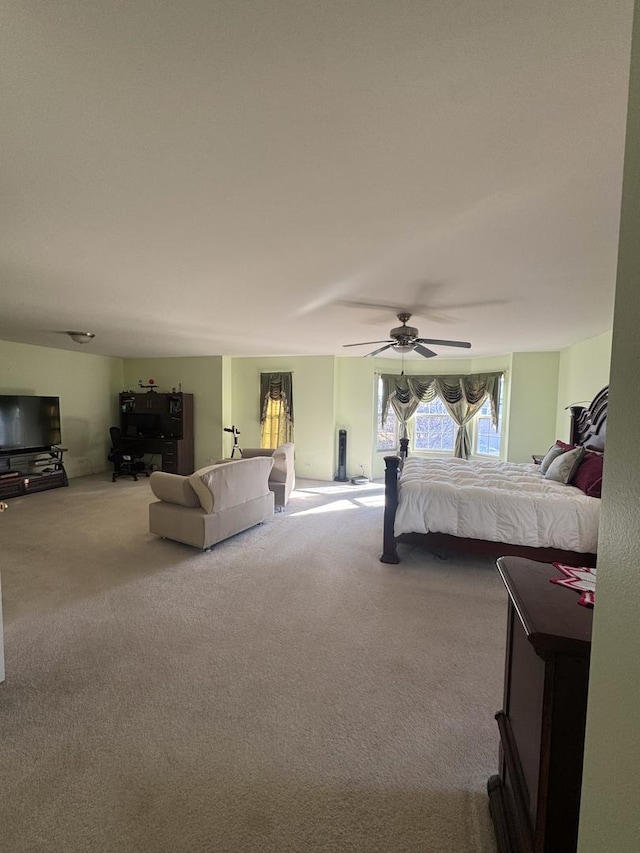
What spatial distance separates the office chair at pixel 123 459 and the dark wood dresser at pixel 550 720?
6.91 metres

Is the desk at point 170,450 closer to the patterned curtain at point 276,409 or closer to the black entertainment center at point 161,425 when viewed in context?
the black entertainment center at point 161,425

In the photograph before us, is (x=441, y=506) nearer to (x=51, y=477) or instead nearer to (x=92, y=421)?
(x=51, y=477)

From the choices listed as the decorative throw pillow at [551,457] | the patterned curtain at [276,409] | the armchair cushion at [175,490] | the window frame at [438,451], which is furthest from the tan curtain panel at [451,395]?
the armchair cushion at [175,490]

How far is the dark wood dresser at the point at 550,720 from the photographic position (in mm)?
914

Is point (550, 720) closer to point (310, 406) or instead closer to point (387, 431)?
point (310, 406)

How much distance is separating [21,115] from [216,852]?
8.29ft

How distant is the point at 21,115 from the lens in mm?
1190

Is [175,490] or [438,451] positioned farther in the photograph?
[438,451]

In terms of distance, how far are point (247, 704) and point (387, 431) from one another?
5.97 meters

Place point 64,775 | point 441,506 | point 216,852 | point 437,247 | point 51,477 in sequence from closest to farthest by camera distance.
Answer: point 216,852 → point 64,775 → point 437,247 → point 441,506 → point 51,477

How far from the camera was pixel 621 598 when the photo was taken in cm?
62

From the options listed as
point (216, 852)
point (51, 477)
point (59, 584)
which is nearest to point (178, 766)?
point (216, 852)

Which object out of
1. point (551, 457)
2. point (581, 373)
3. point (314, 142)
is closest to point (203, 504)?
point (314, 142)

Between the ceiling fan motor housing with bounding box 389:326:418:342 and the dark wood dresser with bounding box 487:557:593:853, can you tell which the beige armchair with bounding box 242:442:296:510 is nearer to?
the ceiling fan motor housing with bounding box 389:326:418:342
